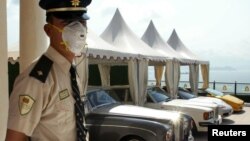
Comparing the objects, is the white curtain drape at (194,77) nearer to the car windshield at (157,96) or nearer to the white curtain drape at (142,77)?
the white curtain drape at (142,77)

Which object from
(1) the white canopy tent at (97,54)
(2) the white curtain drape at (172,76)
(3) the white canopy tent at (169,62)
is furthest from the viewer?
(3) the white canopy tent at (169,62)

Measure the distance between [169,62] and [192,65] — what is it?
15.5ft

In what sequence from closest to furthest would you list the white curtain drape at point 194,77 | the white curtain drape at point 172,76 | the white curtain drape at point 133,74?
the white curtain drape at point 133,74, the white curtain drape at point 172,76, the white curtain drape at point 194,77

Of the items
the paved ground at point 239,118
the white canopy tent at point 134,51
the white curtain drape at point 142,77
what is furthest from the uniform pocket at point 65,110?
the paved ground at point 239,118

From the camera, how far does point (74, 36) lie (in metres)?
2.10

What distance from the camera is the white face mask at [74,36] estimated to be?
82.4 inches

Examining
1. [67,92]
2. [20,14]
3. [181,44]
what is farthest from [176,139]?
[181,44]

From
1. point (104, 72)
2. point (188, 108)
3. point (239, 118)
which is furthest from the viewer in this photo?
point (104, 72)

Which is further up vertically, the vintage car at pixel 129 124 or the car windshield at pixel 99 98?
the car windshield at pixel 99 98

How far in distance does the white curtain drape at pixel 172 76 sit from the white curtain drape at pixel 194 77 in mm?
3908

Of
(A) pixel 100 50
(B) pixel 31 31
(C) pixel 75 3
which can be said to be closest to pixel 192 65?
(A) pixel 100 50

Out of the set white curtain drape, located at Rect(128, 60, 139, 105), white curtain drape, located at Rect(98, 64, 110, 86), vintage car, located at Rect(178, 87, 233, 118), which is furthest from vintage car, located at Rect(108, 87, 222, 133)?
white curtain drape, located at Rect(98, 64, 110, 86)

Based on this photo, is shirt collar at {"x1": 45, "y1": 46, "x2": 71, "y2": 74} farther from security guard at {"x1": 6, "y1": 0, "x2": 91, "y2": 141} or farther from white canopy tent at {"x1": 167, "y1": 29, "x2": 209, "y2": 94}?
white canopy tent at {"x1": 167, "y1": 29, "x2": 209, "y2": 94}

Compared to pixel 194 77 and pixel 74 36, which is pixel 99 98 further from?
pixel 194 77
